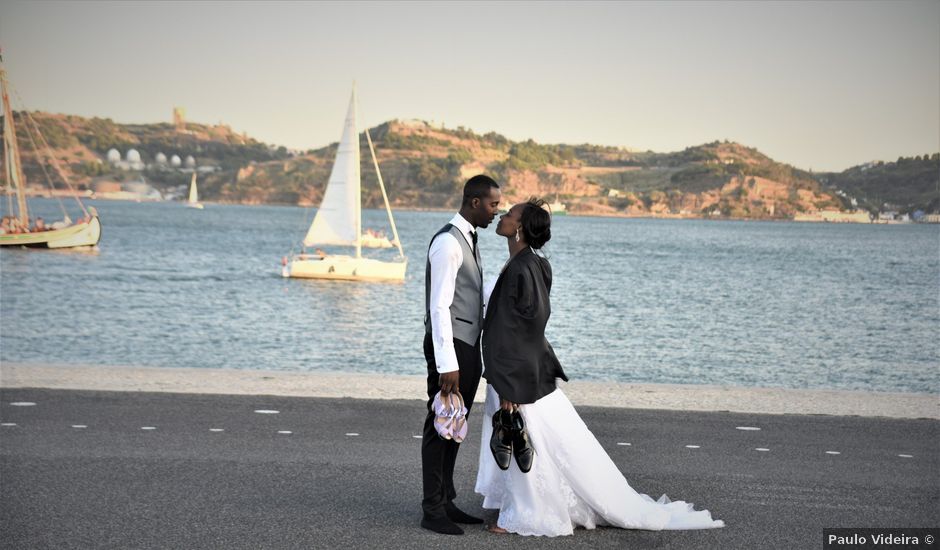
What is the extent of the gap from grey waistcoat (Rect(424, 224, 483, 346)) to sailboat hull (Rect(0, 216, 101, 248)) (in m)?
81.2

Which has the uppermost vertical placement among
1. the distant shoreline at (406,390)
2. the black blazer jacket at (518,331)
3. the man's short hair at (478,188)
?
the man's short hair at (478,188)

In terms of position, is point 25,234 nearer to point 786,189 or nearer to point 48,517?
point 48,517

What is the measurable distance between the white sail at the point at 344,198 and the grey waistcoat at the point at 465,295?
44.5m

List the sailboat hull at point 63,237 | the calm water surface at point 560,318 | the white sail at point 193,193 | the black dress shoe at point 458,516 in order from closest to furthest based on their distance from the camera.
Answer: the black dress shoe at point 458,516 < the calm water surface at point 560,318 < the sailboat hull at point 63,237 < the white sail at point 193,193

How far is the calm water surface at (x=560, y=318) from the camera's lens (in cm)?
2789

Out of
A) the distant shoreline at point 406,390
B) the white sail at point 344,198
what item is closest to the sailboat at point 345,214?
the white sail at point 344,198

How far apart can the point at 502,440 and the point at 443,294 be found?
2.74 ft

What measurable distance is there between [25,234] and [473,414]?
268 feet

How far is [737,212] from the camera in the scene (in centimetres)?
19212

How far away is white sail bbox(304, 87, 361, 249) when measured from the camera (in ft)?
164

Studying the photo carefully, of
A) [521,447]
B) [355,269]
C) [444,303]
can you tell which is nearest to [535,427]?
[521,447]

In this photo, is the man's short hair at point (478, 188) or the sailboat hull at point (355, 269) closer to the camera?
the man's short hair at point (478, 188)

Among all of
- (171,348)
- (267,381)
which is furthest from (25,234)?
(267,381)

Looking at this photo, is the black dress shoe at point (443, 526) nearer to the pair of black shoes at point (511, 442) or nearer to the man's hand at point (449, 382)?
the pair of black shoes at point (511, 442)
